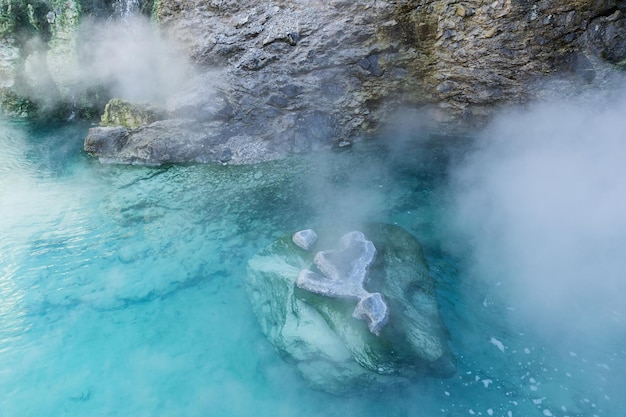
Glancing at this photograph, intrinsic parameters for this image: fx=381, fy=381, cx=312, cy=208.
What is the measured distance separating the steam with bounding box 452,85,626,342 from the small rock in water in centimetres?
203

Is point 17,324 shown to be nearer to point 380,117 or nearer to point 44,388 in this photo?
point 44,388

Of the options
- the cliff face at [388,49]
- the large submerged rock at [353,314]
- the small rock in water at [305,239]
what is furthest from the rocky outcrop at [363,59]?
the large submerged rock at [353,314]

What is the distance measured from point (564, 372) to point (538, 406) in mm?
480

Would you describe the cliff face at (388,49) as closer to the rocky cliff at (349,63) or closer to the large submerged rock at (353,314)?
the rocky cliff at (349,63)

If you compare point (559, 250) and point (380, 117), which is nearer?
point (559, 250)

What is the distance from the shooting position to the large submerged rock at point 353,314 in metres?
3.50

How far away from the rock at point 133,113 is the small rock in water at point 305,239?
4549 millimetres

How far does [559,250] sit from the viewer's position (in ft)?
15.6

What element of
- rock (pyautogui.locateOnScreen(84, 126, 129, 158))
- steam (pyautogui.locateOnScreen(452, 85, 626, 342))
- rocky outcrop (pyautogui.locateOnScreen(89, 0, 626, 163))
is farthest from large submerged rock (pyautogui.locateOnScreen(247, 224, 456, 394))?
rock (pyautogui.locateOnScreen(84, 126, 129, 158))

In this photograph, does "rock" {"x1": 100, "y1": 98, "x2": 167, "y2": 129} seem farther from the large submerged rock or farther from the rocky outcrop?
the large submerged rock

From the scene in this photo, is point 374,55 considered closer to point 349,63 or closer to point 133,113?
point 349,63

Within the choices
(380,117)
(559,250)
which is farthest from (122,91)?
(559,250)

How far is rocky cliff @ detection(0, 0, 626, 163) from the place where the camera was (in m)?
5.75

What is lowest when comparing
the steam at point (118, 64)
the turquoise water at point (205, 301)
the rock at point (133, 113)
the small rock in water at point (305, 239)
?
the turquoise water at point (205, 301)
